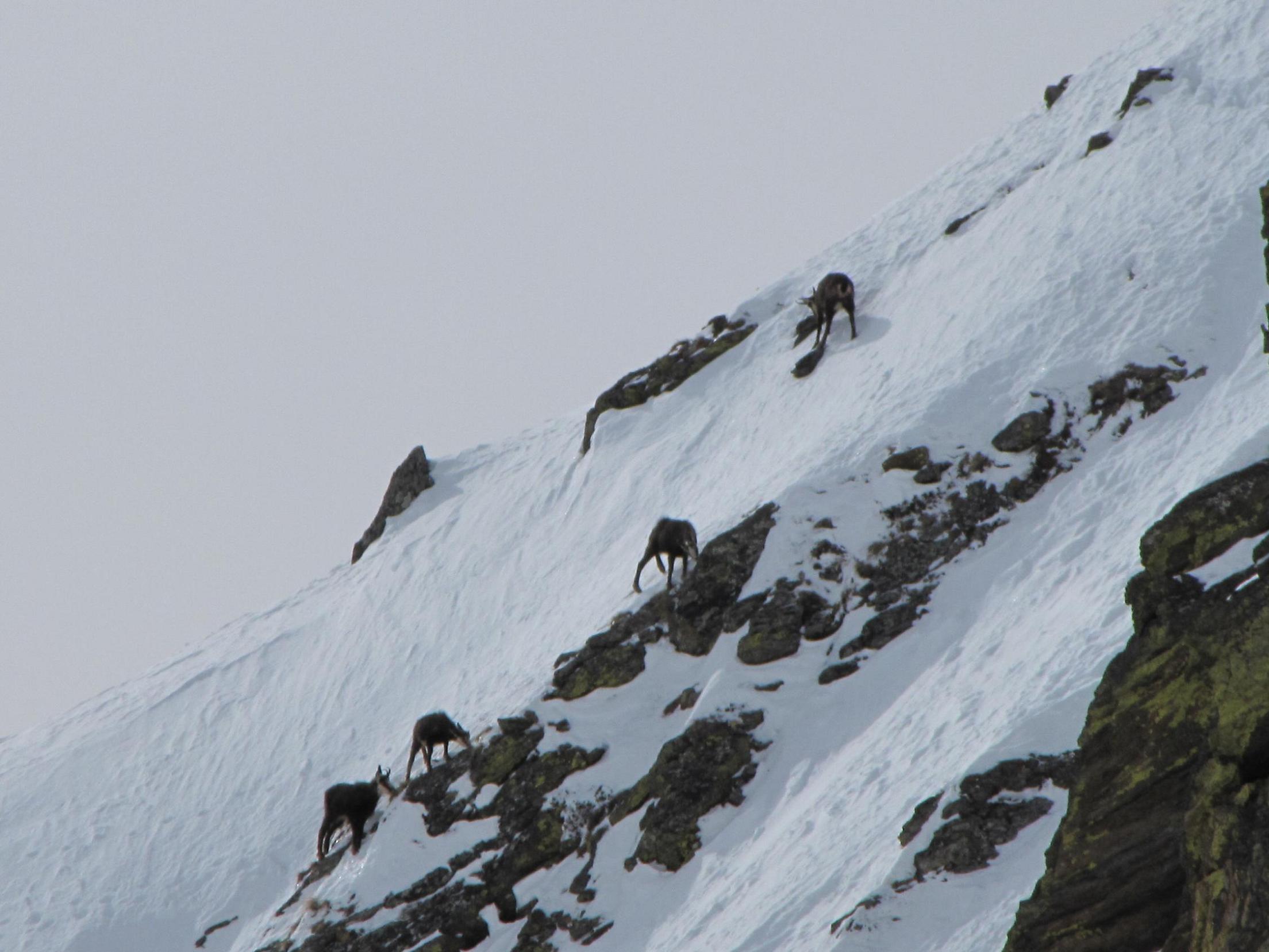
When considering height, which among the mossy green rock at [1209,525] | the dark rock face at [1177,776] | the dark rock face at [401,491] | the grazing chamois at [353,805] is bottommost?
the dark rock face at [1177,776]

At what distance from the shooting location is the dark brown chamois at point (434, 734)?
21.2m

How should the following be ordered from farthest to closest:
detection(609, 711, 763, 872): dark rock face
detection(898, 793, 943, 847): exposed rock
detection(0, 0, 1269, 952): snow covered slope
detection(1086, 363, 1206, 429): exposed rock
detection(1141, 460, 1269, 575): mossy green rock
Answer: detection(1086, 363, 1206, 429): exposed rock < detection(609, 711, 763, 872): dark rock face < detection(0, 0, 1269, 952): snow covered slope < detection(898, 793, 943, 847): exposed rock < detection(1141, 460, 1269, 575): mossy green rock

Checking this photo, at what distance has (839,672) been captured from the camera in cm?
1902

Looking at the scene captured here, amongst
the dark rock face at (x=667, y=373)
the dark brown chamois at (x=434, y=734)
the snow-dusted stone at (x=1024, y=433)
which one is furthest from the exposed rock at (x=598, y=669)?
the dark rock face at (x=667, y=373)

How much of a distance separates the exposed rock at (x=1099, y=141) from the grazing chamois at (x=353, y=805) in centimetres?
2282

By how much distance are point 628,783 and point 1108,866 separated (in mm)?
10855

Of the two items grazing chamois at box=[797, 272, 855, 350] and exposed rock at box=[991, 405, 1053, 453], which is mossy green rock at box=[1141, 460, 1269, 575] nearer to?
exposed rock at box=[991, 405, 1053, 453]

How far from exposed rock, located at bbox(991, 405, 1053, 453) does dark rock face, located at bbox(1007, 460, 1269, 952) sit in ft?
36.7

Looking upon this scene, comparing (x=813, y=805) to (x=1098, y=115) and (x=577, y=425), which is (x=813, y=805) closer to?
(x=577, y=425)

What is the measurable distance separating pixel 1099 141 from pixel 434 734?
22042 millimetres

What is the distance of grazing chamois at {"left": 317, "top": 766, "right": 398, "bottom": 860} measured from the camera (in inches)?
813

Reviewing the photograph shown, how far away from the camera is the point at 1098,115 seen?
3369 centimetres

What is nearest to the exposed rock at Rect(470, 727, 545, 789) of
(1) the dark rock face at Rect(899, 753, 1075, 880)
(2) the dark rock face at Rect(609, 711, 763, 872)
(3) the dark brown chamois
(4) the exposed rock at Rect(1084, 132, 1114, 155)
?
(3) the dark brown chamois

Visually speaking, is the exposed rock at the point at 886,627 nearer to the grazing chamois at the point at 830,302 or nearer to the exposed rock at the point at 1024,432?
the exposed rock at the point at 1024,432
